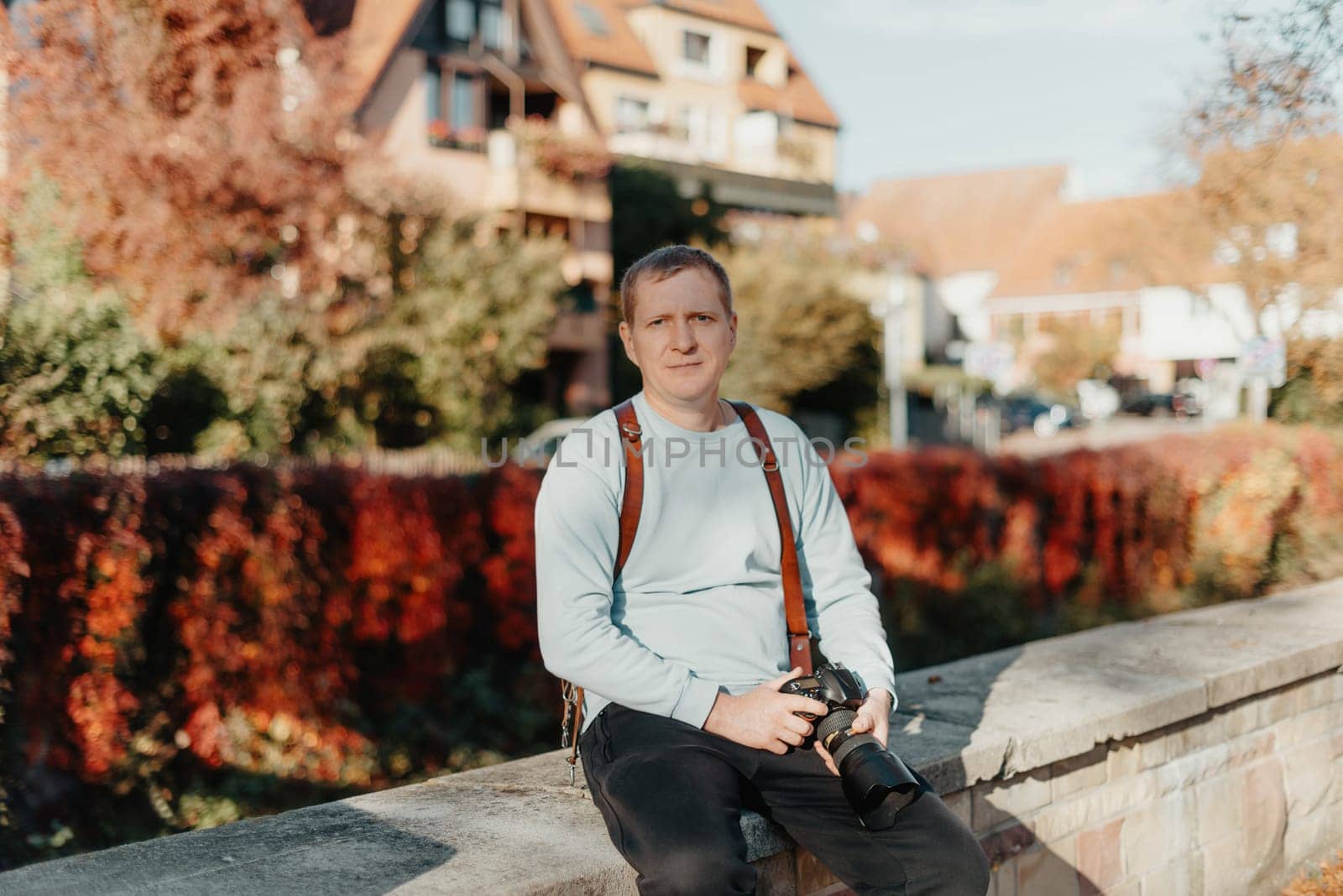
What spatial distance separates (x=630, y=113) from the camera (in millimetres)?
35250

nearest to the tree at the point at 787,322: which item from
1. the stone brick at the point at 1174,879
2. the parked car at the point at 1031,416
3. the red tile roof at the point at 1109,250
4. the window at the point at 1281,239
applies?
the red tile roof at the point at 1109,250

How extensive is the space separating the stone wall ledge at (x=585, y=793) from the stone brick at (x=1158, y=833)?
25 cm

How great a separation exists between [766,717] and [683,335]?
927 mm

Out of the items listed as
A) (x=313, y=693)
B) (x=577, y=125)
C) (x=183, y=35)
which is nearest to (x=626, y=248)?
(x=577, y=125)

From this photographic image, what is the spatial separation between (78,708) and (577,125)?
26.2 metres

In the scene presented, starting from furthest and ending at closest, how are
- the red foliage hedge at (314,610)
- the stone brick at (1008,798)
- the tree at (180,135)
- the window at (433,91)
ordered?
the window at (433,91) → the tree at (180,135) → the red foliage hedge at (314,610) → the stone brick at (1008,798)

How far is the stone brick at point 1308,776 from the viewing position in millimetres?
4180

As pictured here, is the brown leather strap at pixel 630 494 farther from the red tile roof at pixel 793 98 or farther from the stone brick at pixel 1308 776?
the red tile roof at pixel 793 98

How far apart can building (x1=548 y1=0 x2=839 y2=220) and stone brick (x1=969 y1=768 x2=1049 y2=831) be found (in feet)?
98.9

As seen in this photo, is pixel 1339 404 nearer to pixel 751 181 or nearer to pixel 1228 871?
pixel 1228 871

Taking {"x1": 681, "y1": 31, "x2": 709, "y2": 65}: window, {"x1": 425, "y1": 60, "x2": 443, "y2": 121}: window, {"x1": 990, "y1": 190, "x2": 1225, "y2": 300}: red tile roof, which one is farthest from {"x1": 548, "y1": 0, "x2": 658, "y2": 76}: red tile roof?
{"x1": 990, "y1": 190, "x2": 1225, "y2": 300}: red tile roof

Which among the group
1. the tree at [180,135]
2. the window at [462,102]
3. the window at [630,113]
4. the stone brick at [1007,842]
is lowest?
the stone brick at [1007,842]

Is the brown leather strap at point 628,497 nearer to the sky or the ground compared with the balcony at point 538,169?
nearer to the ground

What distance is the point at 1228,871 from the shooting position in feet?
12.9
